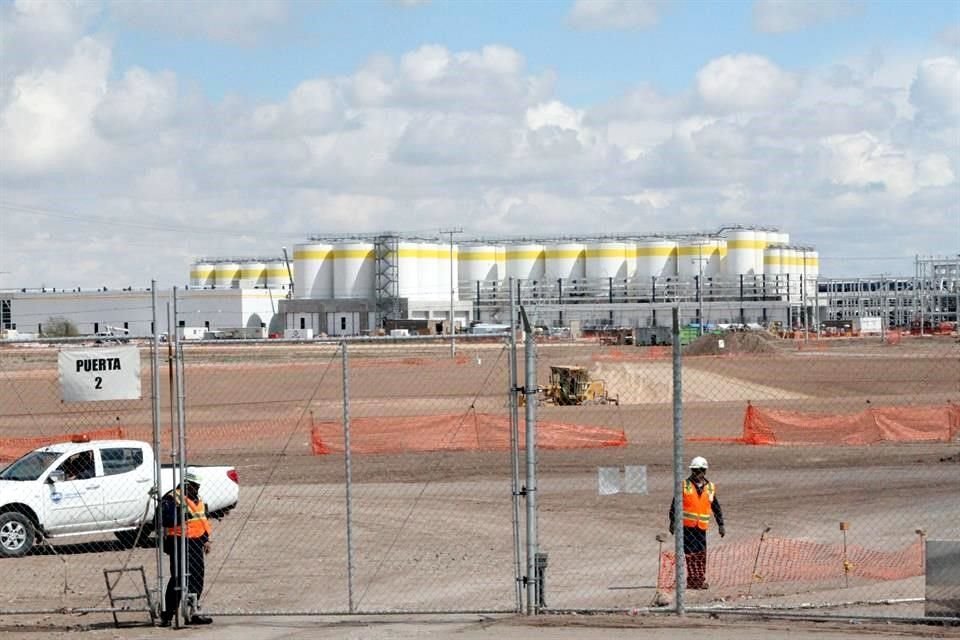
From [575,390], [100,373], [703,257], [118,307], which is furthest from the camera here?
[703,257]

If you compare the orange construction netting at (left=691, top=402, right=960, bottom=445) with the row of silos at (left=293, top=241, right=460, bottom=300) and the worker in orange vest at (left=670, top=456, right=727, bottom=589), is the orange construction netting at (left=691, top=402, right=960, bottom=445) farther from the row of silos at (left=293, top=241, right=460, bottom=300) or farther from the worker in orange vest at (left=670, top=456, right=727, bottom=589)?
the row of silos at (left=293, top=241, right=460, bottom=300)

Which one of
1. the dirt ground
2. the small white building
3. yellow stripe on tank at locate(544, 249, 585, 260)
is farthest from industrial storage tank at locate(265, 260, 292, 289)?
the dirt ground

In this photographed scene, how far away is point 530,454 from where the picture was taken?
11.9 m

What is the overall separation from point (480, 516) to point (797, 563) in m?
6.18

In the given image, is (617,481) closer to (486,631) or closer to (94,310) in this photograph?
(486,631)

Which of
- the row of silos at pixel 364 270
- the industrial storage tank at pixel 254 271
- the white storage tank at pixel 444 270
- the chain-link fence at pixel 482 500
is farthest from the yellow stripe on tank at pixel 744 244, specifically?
the chain-link fence at pixel 482 500

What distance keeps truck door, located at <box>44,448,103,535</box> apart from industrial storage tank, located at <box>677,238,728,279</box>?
100 meters

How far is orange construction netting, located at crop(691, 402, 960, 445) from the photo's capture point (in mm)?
31328

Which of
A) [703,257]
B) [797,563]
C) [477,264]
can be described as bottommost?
[797,563]

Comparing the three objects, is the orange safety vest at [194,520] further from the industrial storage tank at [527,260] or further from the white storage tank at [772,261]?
the industrial storage tank at [527,260]

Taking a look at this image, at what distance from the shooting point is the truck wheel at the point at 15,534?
17.4 m

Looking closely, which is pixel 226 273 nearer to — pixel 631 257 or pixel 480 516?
pixel 631 257

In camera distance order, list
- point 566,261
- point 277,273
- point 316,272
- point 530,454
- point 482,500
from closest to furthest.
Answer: point 530,454, point 482,500, point 316,272, point 566,261, point 277,273

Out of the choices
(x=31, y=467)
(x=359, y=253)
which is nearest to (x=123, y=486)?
(x=31, y=467)
